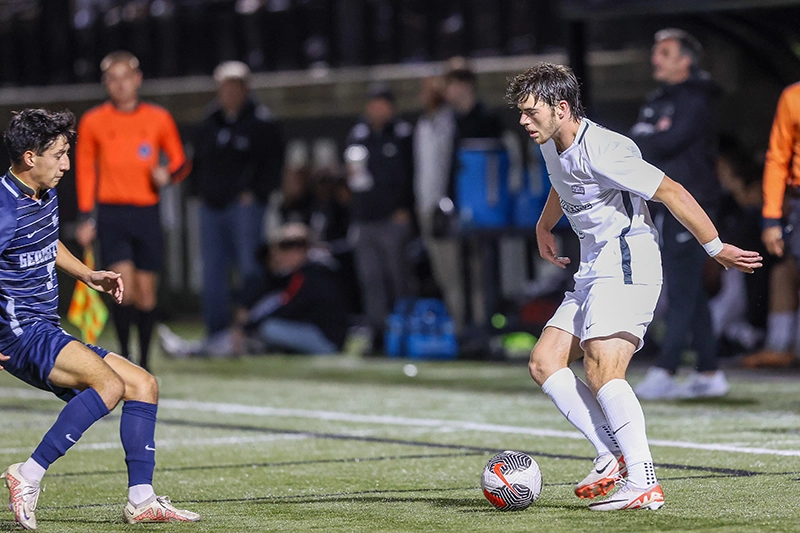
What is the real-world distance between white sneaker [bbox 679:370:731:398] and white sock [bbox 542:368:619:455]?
13.4 ft

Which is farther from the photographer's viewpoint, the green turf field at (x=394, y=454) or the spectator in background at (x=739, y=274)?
the spectator in background at (x=739, y=274)

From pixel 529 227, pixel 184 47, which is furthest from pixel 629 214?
pixel 184 47

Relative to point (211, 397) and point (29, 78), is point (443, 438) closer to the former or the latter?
point (211, 397)

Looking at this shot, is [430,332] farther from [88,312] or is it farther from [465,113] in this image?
[88,312]

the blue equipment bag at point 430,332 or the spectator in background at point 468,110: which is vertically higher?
the spectator in background at point 468,110

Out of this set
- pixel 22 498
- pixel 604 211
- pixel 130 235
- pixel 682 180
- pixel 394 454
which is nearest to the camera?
pixel 22 498

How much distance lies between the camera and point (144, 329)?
39.4ft

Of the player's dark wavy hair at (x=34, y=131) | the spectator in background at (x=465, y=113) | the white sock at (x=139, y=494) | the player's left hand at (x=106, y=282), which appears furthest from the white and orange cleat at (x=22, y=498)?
the spectator in background at (x=465, y=113)

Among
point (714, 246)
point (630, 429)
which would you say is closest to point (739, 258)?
point (714, 246)

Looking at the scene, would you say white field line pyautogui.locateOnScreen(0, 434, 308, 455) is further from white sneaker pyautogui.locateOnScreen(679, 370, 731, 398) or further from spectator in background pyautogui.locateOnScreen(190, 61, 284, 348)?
spectator in background pyautogui.locateOnScreen(190, 61, 284, 348)

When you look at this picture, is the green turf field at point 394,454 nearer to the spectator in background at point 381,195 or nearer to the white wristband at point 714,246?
the white wristband at point 714,246

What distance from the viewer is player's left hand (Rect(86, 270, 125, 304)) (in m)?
6.31

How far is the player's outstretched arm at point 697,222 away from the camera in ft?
19.5

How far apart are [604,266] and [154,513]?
2056mm
